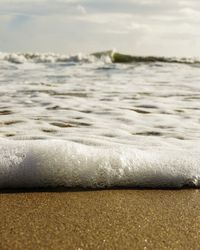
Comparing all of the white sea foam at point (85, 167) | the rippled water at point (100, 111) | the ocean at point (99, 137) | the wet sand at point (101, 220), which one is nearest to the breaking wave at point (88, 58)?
the rippled water at point (100, 111)

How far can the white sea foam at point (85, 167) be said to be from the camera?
2.20 metres

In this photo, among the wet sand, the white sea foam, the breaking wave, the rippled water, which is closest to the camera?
the wet sand

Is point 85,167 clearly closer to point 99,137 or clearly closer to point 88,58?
point 99,137

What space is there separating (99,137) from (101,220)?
1321mm

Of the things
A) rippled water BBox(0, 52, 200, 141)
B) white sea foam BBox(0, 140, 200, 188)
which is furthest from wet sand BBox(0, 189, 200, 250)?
rippled water BBox(0, 52, 200, 141)

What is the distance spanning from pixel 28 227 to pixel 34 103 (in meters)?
3.44

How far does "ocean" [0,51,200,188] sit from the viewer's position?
2.24 metres

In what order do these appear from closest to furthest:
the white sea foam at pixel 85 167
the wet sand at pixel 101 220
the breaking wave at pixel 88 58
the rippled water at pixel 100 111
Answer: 1. the wet sand at pixel 101 220
2. the white sea foam at pixel 85 167
3. the rippled water at pixel 100 111
4. the breaking wave at pixel 88 58

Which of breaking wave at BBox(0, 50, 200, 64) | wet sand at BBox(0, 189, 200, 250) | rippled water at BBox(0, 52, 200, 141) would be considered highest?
wet sand at BBox(0, 189, 200, 250)

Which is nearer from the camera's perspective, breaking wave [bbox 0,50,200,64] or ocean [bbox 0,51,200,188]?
ocean [bbox 0,51,200,188]

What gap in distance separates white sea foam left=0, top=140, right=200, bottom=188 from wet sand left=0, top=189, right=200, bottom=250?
94mm

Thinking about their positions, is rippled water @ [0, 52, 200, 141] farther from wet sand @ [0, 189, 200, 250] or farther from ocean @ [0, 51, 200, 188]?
wet sand @ [0, 189, 200, 250]

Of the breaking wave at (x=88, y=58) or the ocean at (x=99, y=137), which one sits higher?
the ocean at (x=99, y=137)

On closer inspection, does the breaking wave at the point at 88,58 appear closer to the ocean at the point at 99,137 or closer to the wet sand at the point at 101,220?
the ocean at the point at 99,137
